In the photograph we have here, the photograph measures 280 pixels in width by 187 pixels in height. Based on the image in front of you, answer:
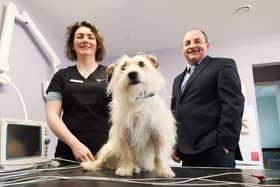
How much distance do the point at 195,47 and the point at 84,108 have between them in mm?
863

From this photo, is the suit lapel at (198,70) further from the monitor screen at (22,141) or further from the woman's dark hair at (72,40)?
the monitor screen at (22,141)

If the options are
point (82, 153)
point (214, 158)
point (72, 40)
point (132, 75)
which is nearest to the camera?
point (132, 75)

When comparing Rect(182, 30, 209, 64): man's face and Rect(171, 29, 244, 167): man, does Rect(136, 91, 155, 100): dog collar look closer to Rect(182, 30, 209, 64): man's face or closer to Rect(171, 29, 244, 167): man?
Rect(171, 29, 244, 167): man

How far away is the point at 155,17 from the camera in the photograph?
2656 mm

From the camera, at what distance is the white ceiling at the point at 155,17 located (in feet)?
7.89

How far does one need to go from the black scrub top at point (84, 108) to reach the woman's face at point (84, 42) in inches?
6.6

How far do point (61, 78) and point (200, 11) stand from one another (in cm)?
184

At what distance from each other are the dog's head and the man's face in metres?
0.62

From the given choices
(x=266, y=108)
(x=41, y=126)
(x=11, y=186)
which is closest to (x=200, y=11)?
(x=41, y=126)

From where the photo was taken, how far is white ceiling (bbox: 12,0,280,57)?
94.7 inches

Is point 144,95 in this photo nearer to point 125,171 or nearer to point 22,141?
point 125,171

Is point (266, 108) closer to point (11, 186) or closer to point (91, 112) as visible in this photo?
point (91, 112)

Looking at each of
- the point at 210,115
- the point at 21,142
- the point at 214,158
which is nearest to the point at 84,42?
the point at 21,142

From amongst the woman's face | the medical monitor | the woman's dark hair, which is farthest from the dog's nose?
the medical monitor
